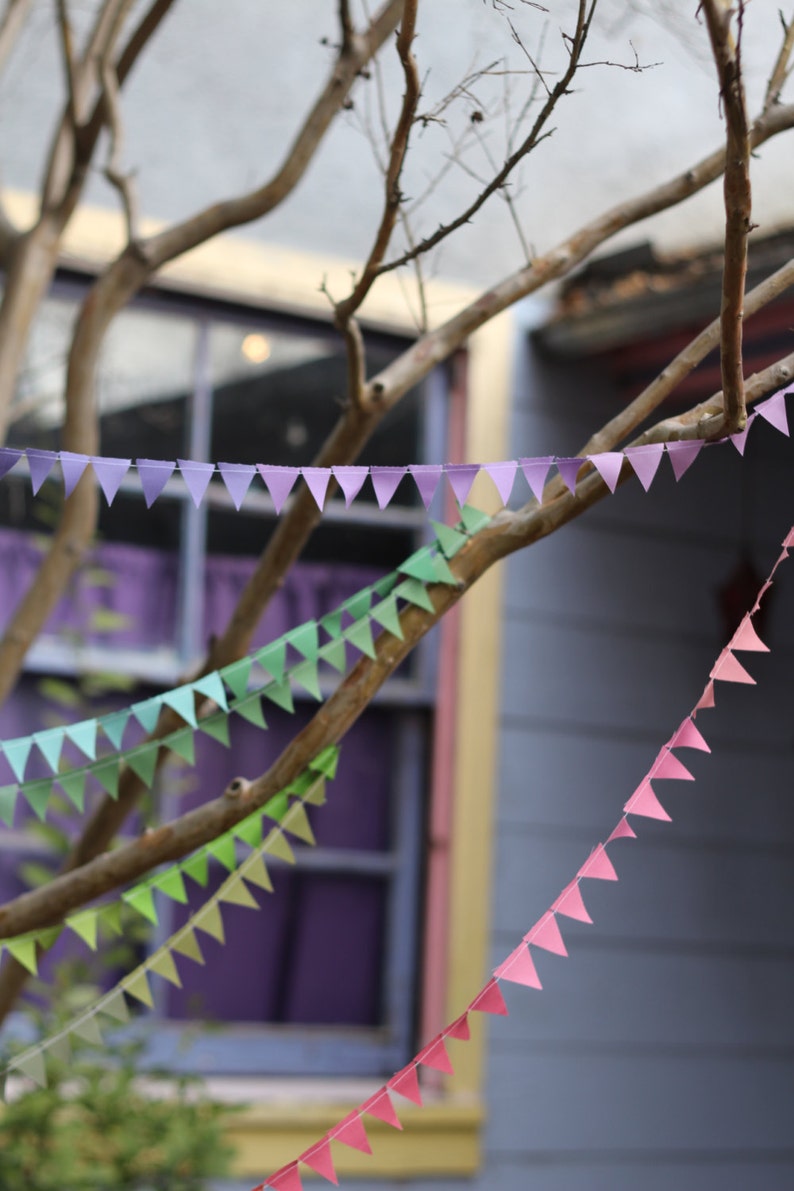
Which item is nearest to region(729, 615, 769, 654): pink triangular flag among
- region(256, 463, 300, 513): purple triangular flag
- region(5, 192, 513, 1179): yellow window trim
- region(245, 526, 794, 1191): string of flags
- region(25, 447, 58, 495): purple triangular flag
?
region(245, 526, 794, 1191): string of flags

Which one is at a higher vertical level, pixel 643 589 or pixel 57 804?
pixel 643 589

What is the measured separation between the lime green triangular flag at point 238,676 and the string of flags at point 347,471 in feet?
1.11

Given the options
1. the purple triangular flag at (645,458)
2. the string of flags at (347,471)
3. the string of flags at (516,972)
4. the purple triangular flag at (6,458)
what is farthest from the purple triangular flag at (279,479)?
the string of flags at (516,972)

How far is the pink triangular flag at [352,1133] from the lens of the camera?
159cm

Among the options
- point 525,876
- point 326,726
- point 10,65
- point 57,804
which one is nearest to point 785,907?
point 525,876

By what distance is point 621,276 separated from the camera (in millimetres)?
3840

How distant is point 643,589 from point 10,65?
2.13 meters

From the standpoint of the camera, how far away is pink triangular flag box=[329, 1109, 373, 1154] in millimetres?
1590

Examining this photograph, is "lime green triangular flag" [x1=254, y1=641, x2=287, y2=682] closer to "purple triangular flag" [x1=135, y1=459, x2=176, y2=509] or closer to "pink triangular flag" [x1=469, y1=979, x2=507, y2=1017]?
"purple triangular flag" [x1=135, y1=459, x2=176, y2=509]

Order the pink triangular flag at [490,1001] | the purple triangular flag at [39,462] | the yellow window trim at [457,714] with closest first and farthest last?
the purple triangular flag at [39,462] → the pink triangular flag at [490,1001] → the yellow window trim at [457,714]

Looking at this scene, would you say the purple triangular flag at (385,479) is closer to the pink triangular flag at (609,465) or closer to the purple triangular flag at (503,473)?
the purple triangular flag at (503,473)

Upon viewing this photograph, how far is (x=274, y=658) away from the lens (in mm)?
1908

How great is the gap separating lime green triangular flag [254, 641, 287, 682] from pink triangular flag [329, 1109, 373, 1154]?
0.54 meters

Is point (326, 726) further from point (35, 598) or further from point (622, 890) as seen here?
point (622, 890)
